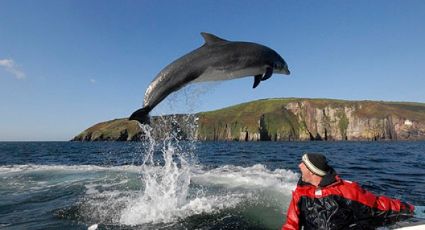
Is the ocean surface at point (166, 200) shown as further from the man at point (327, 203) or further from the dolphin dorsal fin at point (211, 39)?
the dolphin dorsal fin at point (211, 39)

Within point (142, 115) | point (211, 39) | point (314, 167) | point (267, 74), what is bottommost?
point (314, 167)

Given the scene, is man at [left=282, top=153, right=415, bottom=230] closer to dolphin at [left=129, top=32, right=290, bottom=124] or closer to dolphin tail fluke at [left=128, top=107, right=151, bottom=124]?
dolphin at [left=129, top=32, right=290, bottom=124]

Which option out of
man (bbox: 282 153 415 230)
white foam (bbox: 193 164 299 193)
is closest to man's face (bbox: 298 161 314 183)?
man (bbox: 282 153 415 230)

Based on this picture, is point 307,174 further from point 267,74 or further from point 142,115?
point 142,115

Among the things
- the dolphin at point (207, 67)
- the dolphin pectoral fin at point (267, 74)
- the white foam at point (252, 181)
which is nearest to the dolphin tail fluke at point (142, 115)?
the dolphin at point (207, 67)

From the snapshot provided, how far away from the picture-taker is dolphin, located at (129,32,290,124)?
877 cm

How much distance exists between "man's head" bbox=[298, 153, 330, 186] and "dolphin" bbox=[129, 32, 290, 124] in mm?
3118

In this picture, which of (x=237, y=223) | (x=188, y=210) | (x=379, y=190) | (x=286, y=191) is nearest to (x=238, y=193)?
(x=286, y=191)

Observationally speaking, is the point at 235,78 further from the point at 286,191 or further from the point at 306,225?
the point at 286,191

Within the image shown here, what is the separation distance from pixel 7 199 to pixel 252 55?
54.9 feet

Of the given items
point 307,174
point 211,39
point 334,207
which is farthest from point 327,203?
point 211,39

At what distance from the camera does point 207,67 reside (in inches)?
346

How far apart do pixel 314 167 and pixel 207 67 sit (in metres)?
3.51

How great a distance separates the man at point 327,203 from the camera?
270 inches
